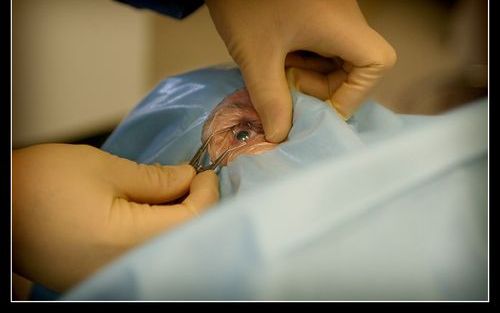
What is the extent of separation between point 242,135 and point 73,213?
0.59 ft

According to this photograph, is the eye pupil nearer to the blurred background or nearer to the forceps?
the forceps

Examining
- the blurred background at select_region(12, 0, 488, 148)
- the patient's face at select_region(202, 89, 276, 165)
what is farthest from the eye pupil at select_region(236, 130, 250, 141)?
the blurred background at select_region(12, 0, 488, 148)

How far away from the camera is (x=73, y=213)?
1.18ft

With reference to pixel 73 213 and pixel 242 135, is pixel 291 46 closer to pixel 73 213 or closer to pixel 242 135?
pixel 242 135

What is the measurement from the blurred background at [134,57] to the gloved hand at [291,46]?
0.03 metres

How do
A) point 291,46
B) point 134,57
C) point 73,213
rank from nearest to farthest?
point 73,213, point 291,46, point 134,57

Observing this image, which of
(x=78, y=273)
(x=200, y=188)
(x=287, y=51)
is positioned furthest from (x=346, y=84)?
(x=78, y=273)

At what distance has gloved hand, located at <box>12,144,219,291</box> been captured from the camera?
0.36 meters

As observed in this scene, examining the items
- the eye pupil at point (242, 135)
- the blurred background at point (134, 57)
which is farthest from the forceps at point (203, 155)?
the blurred background at point (134, 57)

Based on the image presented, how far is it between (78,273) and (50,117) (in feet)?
0.80

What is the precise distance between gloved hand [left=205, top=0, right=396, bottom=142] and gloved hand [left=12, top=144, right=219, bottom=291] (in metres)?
0.12

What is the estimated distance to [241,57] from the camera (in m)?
0.49

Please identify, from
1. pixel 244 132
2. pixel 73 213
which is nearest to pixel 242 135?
→ pixel 244 132

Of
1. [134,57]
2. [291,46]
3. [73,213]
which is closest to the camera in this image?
[73,213]
